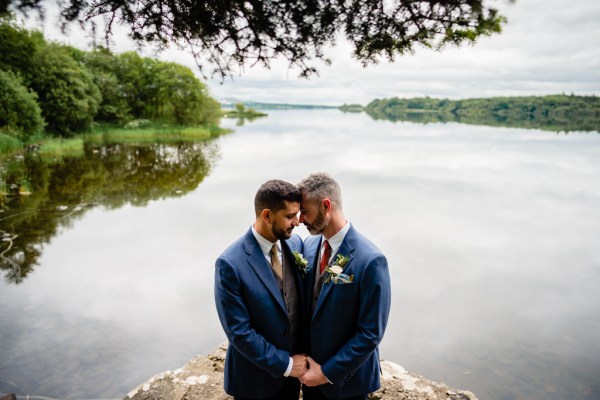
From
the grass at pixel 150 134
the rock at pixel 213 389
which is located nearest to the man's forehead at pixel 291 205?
the rock at pixel 213 389

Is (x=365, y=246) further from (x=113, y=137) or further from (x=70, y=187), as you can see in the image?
(x=113, y=137)

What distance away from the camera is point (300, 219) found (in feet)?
8.27

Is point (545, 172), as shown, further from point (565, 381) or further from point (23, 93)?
point (23, 93)

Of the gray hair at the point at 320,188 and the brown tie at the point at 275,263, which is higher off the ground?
the gray hair at the point at 320,188

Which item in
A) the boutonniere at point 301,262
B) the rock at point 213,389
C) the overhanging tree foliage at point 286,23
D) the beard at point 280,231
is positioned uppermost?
the overhanging tree foliage at point 286,23

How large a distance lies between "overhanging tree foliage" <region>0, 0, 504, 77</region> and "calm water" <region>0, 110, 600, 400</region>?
15.0ft

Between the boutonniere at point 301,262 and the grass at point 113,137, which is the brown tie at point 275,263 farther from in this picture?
the grass at point 113,137

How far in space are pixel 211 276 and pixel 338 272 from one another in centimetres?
668

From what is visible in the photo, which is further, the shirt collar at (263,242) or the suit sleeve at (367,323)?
the shirt collar at (263,242)

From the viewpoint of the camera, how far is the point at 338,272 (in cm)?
234

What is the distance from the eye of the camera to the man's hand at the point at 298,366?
8.11 feet

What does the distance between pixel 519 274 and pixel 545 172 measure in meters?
15.8

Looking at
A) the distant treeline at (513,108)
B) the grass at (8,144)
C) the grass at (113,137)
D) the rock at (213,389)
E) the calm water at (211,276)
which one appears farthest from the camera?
the distant treeline at (513,108)

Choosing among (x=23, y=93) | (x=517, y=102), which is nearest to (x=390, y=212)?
(x=23, y=93)
